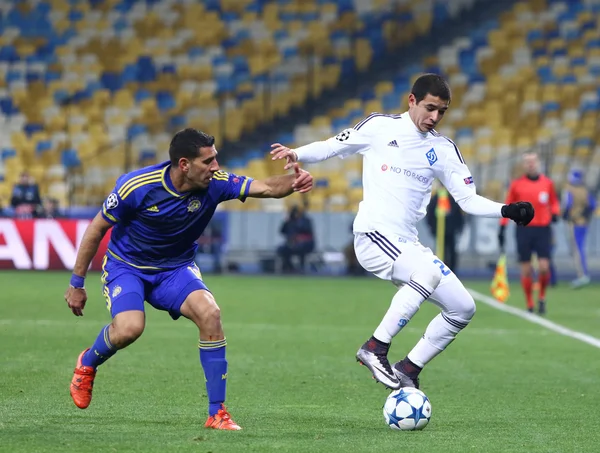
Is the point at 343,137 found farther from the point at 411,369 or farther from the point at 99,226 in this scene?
the point at 99,226

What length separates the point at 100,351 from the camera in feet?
24.3

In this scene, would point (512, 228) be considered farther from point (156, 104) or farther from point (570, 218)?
point (156, 104)

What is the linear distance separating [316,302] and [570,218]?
23.8 feet

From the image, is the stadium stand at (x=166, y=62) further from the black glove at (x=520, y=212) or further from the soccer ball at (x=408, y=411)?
the soccer ball at (x=408, y=411)

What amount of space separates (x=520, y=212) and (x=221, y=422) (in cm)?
236

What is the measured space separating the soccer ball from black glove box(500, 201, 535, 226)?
53.3 inches

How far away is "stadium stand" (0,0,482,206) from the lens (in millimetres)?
29000

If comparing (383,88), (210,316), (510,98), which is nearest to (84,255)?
(210,316)

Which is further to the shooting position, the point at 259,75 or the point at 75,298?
the point at 259,75

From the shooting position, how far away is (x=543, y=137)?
1115 inches

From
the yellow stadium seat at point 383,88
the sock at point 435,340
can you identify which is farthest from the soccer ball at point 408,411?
the yellow stadium seat at point 383,88

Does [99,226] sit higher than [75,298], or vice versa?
[99,226]

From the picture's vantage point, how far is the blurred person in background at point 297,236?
24.8 meters

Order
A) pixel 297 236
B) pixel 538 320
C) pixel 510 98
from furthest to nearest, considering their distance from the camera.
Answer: pixel 510 98, pixel 297 236, pixel 538 320
